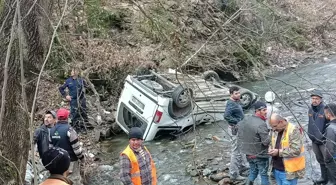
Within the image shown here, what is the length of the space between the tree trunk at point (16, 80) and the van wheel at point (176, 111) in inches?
216

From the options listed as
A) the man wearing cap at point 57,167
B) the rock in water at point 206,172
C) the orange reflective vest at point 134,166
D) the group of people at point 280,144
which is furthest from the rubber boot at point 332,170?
the man wearing cap at point 57,167

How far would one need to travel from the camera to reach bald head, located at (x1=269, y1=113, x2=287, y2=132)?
578 cm

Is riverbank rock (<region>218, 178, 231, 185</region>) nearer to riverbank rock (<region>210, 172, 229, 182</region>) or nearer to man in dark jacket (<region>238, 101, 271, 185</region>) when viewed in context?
riverbank rock (<region>210, 172, 229, 182</region>)

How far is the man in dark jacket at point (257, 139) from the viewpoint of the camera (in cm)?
637

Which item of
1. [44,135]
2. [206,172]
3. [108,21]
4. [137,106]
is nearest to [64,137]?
[44,135]

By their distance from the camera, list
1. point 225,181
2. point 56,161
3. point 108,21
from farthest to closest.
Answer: point 108,21 → point 225,181 → point 56,161

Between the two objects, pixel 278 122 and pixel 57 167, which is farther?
pixel 278 122

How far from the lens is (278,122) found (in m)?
5.81

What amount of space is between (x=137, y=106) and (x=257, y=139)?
344 cm

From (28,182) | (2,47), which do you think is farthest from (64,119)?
(2,47)

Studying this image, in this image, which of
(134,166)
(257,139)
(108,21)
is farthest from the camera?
(108,21)

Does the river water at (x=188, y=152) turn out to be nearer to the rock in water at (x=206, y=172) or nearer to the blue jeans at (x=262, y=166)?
the rock in water at (x=206, y=172)

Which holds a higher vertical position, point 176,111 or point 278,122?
point 278,122

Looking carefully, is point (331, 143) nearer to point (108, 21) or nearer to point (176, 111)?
point (176, 111)
